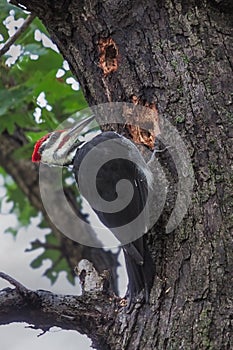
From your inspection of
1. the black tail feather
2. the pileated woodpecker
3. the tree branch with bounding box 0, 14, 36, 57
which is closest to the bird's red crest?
the pileated woodpecker

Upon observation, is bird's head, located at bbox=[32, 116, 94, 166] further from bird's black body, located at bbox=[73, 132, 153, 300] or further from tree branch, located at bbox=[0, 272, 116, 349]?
tree branch, located at bbox=[0, 272, 116, 349]

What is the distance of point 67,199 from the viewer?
298 centimetres

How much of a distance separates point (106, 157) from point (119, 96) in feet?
0.55

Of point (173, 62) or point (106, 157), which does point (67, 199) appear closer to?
point (106, 157)

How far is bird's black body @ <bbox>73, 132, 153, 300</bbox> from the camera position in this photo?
5.00 feet

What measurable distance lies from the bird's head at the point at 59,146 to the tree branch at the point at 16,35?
31 cm

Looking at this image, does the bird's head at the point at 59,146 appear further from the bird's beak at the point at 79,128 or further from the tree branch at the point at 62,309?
the tree branch at the point at 62,309

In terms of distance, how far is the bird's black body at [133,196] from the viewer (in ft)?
5.00

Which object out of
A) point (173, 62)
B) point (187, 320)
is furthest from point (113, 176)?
point (187, 320)

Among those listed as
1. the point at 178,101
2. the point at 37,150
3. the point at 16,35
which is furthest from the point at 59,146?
the point at 178,101

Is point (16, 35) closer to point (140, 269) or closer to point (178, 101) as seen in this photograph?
point (178, 101)

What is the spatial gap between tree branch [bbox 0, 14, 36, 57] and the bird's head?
31 centimetres

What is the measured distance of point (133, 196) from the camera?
63.0 inches

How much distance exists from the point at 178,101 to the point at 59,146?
533 mm
